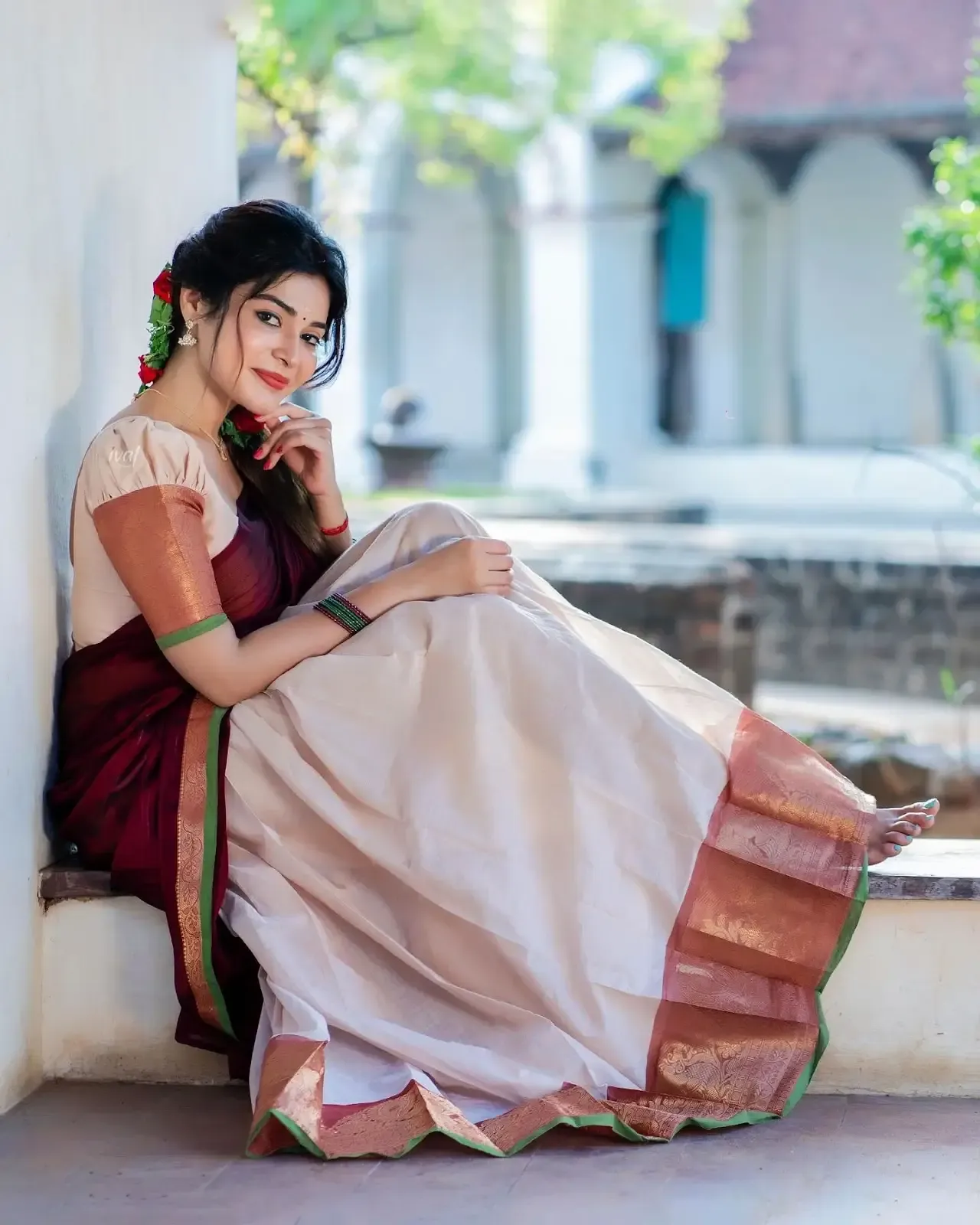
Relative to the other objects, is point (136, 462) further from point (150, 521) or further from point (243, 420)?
point (243, 420)

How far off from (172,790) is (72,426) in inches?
26.3

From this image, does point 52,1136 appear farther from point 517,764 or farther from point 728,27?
point 728,27

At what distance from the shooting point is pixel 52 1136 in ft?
7.29

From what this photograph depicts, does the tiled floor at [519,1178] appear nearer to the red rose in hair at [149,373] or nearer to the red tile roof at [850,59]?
the red rose in hair at [149,373]

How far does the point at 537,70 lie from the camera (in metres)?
12.8

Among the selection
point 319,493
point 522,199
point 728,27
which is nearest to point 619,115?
point 728,27

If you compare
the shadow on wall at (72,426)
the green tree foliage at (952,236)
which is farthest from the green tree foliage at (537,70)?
the shadow on wall at (72,426)

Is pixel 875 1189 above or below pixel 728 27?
below

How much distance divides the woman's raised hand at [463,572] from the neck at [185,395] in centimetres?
42

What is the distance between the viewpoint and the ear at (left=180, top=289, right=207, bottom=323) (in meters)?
2.44

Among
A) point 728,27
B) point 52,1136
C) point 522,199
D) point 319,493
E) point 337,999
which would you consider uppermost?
point 728,27

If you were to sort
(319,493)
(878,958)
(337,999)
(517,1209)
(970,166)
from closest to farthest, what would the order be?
(517,1209) < (337,999) < (878,958) < (319,493) < (970,166)

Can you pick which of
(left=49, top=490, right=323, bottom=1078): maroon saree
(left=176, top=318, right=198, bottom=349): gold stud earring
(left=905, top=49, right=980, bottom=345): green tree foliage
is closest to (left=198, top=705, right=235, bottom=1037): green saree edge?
(left=49, top=490, right=323, bottom=1078): maroon saree

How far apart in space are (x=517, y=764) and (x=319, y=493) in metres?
0.72
